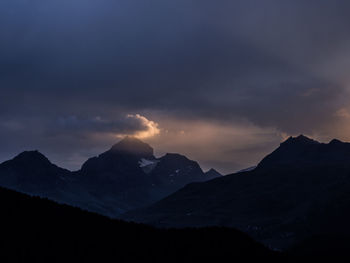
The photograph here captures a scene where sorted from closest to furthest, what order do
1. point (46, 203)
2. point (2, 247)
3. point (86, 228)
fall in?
point (2, 247) → point (86, 228) → point (46, 203)

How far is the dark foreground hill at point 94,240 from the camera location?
72.1m

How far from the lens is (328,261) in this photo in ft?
438

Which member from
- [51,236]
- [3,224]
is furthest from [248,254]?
[3,224]

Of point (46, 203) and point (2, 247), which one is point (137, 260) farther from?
point (46, 203)

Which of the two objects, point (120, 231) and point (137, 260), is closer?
point (137, 260)

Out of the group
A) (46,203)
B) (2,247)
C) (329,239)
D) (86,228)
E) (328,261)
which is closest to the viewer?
(2,247)

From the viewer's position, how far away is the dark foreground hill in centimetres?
7206

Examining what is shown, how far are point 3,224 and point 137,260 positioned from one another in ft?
80.0

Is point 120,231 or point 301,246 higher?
point 120,231

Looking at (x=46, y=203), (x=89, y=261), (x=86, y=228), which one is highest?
(x=46, y=203)

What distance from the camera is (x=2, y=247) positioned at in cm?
6931

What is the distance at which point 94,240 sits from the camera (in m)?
82.2

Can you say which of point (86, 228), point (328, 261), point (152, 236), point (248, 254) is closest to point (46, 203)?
point (86, 228)

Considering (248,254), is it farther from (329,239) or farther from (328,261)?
(329,239)
